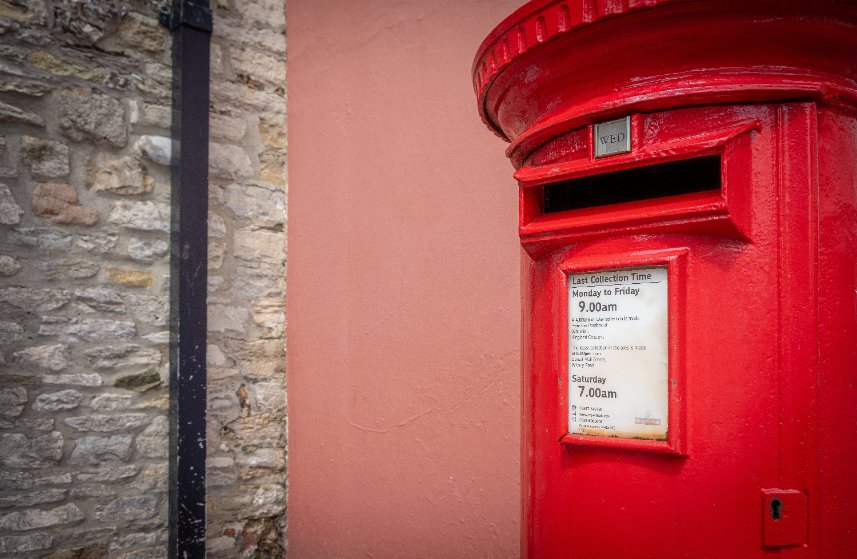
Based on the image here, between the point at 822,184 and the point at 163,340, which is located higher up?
the point at 822,184

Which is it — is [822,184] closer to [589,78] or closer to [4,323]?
[589,78]

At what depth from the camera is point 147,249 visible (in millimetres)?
2729

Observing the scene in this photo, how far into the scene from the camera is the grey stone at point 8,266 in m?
2.44

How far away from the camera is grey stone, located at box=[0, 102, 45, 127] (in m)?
2.48

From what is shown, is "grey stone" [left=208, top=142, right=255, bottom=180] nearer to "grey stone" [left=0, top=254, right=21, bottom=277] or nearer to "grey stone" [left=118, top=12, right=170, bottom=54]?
"grey stone" [left=118, top=12, right=170, bottom=54]

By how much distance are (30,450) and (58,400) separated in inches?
7.7

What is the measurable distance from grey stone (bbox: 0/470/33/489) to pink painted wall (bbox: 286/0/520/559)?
101cm

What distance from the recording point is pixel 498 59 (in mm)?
1293

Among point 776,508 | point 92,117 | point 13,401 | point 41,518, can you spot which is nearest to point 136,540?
point 41,518

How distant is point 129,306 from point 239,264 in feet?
1.56

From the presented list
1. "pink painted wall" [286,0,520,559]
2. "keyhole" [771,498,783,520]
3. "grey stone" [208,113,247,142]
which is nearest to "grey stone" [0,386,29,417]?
"pink painted wall" [286,0,520,559]

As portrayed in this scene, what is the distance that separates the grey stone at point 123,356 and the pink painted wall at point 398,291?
1.93 ft

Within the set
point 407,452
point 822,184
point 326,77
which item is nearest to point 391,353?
point 407,452

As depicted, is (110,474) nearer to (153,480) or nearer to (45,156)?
(153,480)
